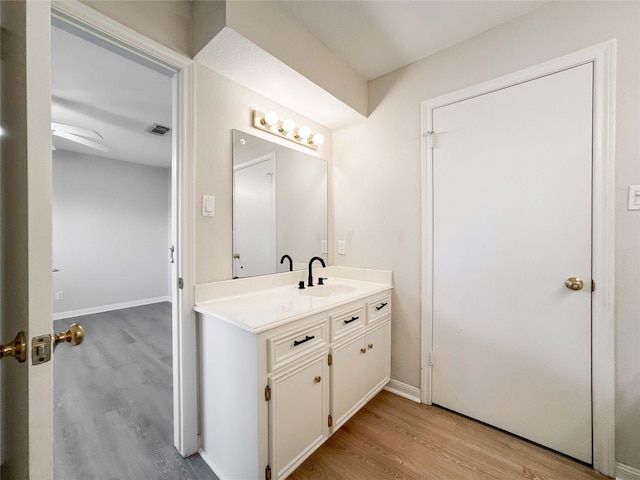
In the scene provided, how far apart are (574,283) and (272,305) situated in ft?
5.18

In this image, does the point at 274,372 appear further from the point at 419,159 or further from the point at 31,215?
the point at 419,159

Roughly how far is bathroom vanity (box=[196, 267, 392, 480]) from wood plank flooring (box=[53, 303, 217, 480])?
0.93 ft

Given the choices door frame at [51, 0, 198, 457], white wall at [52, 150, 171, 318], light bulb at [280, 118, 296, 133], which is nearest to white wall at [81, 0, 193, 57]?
door frame at [51, 0, 198, 457]

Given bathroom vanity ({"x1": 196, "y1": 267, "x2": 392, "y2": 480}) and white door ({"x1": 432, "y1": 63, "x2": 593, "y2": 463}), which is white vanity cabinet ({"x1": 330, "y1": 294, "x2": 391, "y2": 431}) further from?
white door ({"x1": 432, "y1": 63, "x2": 593, "y2": 463})

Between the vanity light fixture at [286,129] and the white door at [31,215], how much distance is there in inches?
49.8

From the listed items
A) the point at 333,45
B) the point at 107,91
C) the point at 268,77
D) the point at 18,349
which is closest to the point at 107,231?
the point at 107,91

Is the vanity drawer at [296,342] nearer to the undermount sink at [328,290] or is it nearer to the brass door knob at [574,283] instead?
the undermount sink at [328,290]

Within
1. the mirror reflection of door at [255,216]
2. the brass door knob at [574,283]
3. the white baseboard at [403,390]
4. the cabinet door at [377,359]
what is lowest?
the white baseboard at [403,390]

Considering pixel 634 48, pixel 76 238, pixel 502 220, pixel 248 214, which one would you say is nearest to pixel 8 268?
pixel 248 214

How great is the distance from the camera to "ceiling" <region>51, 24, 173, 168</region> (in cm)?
174

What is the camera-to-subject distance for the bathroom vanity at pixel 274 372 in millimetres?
1165

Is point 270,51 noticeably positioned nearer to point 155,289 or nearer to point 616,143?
point 616,143

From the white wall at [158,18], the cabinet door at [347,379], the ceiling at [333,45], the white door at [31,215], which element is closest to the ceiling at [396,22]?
the ceiling at [333,45]

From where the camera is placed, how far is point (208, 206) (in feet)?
5.02
